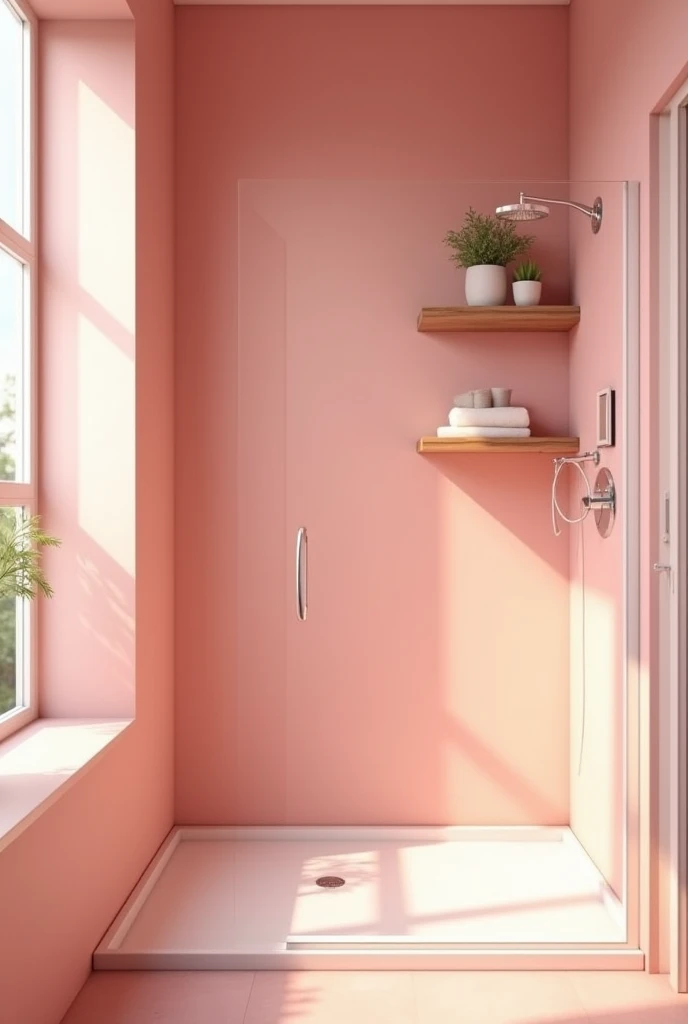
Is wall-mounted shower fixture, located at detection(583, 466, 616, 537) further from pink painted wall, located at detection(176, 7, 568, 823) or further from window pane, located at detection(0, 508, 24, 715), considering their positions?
window pane, located at detection(0, 508, 24, 715)

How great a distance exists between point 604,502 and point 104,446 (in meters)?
1.36

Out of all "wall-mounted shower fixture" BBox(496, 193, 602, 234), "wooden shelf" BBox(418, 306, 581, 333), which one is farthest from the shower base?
"wall-mounted shower fixture" BBox(496, 193, 602, 234)

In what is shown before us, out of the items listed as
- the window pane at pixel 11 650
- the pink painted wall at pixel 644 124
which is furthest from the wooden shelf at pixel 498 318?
the window pane at pixel 11 650

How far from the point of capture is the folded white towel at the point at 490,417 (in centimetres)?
275

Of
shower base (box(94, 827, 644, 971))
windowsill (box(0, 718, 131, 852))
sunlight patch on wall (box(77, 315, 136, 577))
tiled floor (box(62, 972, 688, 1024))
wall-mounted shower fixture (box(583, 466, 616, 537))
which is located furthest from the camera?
sunlight patch on wall (box(77, 315, 136, 577))

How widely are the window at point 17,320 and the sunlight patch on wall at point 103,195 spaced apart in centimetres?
14

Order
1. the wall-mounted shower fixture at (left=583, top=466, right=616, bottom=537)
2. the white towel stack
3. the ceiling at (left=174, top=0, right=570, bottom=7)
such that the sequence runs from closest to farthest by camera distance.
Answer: the wall-mounted shower fixture at (left=583, top=466, right=616, bottom=537), the white towel stack, the ceiling at (left=174, top=0, right=570, bottom=7)

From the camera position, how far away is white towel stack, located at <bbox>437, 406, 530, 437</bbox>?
9.07 feet

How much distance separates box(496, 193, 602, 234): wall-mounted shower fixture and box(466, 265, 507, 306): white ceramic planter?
0.14 metres

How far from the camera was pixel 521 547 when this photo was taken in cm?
280

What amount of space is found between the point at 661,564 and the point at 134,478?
1420 mm

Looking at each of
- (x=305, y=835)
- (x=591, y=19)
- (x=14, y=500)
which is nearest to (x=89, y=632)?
(x=14, y=500)

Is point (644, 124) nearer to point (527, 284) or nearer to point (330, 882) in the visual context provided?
point (527, 284)

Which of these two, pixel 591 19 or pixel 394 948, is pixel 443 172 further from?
pixel 394 948
